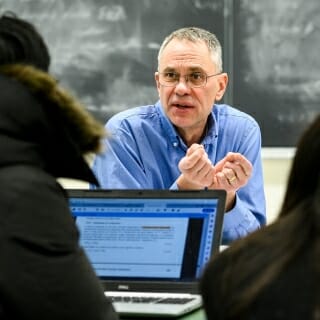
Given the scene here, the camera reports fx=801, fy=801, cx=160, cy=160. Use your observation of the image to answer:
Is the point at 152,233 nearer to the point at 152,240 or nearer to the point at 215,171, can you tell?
the point at 152,240

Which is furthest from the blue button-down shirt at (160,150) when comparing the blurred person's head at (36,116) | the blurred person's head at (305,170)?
the blurred person's head at (305,170)

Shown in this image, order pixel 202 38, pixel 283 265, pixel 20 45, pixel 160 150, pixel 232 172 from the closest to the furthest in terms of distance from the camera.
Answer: pixel 283 265 → pixel 20 45 → pixel 232 172 → pixel 160 150 → pixel 202 38

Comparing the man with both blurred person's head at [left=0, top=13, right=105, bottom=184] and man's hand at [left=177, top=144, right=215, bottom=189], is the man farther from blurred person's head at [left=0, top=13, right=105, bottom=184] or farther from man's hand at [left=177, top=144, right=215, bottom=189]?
blurred person's head at [left=0, top=13, right=105, bottom=184]

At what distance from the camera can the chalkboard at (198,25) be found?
3646 mm

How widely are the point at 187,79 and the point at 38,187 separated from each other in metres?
1.40

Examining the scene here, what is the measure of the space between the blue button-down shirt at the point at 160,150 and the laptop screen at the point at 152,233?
1.27ft

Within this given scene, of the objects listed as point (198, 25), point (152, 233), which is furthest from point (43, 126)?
point (198, 25)

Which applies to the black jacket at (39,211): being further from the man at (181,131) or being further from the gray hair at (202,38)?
the gray hair at (202,38)

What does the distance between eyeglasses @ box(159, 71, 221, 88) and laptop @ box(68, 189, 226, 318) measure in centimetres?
Answer: 69

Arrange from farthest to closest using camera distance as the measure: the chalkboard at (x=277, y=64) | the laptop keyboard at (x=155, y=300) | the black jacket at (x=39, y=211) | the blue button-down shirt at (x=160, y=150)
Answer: the chalkboard at (x=277, y=64) → the blue button-down shirt at (x=160, y=150) → the laptop keyboard at (x=155, y=300) → the black jacket at (x=39, y=211)

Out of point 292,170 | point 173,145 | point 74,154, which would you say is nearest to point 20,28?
point 74,154

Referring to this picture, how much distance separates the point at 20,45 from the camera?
138 cm

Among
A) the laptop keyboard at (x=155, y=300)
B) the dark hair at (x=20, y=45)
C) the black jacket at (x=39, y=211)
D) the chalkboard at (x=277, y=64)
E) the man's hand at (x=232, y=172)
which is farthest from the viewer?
the chalkboard at (x=277, y=64)

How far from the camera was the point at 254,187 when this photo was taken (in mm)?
2498
